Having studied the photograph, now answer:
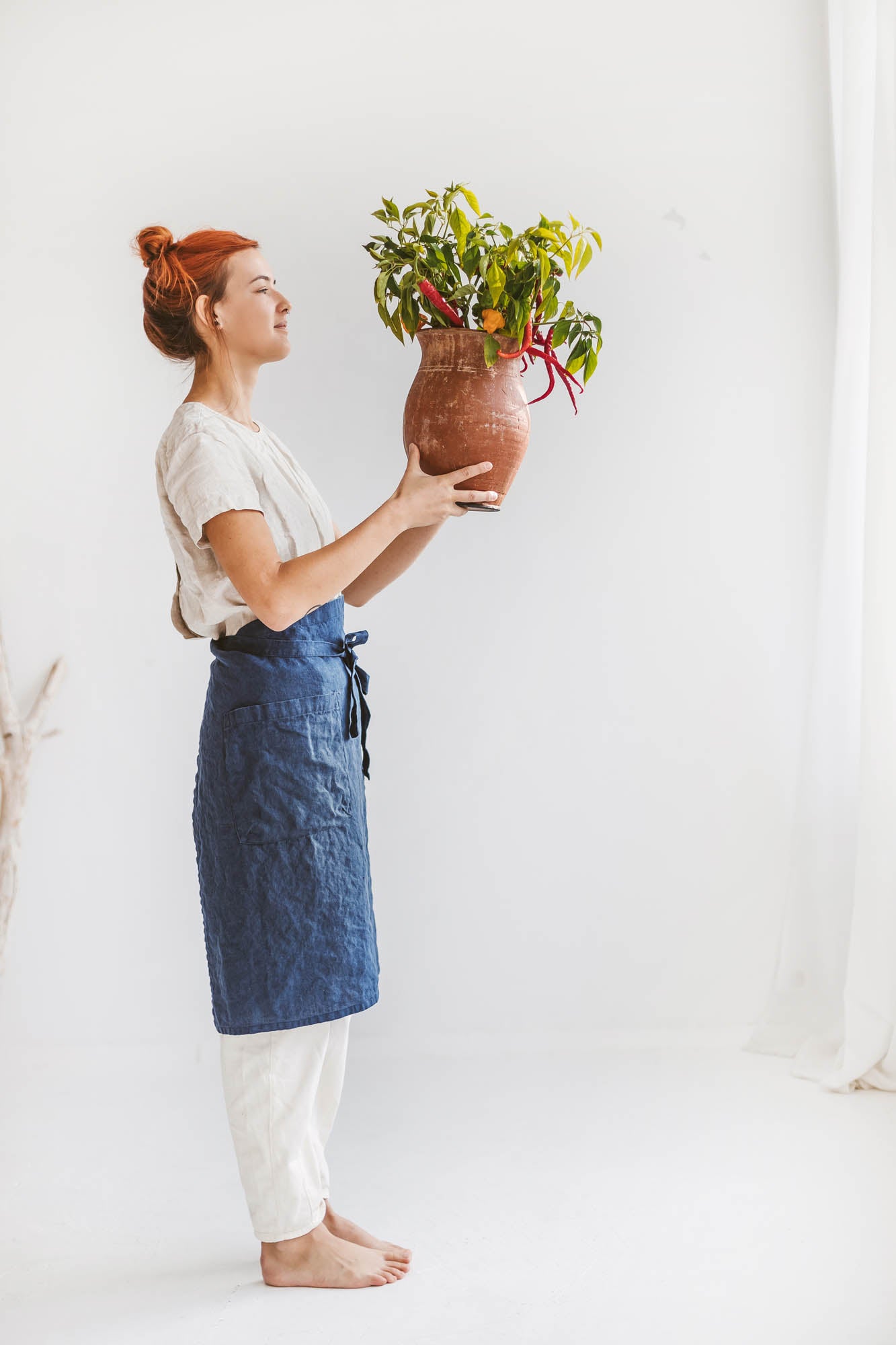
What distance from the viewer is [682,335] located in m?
2.44

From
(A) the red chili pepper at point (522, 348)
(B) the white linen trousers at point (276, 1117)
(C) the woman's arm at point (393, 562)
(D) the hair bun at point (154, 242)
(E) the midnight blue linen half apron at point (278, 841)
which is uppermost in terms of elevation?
(D) the hair bun at point (154, 242)

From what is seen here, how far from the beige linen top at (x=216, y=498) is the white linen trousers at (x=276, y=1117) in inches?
23.4

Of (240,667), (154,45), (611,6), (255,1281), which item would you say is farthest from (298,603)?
(611,6)

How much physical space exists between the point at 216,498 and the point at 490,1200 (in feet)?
3.96

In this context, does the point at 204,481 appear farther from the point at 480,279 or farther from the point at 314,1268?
the point at 314,1268

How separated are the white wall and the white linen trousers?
2.73 ft

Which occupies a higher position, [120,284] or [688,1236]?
[120,284]

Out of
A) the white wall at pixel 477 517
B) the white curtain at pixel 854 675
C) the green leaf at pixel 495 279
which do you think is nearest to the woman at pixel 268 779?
the green leaf at pixel 495 279

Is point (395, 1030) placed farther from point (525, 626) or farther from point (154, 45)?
point (154, 45)

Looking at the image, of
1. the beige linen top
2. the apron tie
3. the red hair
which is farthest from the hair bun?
the apron tie

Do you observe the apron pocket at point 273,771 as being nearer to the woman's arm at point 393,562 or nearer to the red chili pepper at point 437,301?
the woman's arm at point 393,562

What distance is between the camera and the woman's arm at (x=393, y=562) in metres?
1.86

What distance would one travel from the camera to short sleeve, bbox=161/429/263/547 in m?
1.50

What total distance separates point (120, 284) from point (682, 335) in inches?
47.0
